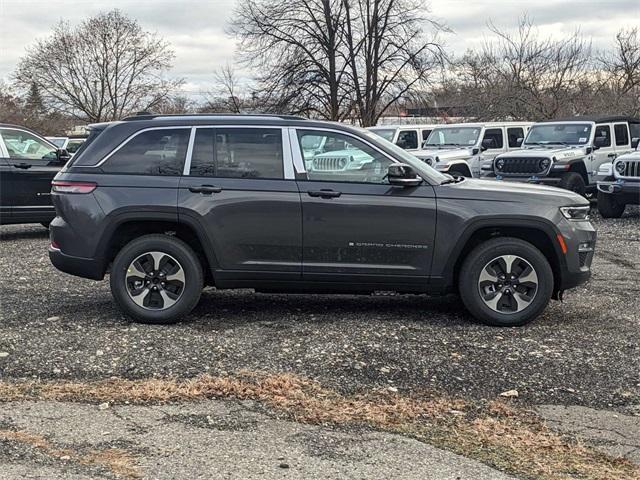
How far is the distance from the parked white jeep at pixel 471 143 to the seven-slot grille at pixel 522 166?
3.53ft

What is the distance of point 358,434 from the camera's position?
13.3 feet

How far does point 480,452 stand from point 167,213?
11.0 ft

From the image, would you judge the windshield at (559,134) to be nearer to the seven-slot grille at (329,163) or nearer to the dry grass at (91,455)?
the seven-slot grille at (329,163)

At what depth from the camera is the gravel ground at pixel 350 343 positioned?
4.95 meters

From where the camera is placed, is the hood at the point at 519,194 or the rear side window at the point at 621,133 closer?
the hood at the point at 519,194

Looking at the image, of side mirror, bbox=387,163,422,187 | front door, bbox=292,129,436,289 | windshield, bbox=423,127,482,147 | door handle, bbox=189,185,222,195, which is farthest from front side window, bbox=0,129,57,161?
windshield, bbox=423,127,482,147

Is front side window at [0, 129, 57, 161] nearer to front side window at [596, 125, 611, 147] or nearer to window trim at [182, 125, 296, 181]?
window trim at [182, 125, 296, 181]

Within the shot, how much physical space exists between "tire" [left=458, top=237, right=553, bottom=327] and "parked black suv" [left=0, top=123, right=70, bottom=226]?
7.51m

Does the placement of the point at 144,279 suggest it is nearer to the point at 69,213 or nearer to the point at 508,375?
the point at 69,213

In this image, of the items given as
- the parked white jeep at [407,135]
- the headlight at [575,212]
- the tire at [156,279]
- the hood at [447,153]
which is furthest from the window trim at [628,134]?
the tire at [156,279]

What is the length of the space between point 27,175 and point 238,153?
6.27m

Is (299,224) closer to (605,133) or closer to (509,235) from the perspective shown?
(509,235)

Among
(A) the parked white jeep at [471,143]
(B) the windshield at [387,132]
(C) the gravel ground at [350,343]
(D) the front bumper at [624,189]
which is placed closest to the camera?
(C) the gravel ground at [350,343]

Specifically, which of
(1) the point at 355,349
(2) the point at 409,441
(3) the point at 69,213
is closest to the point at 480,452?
(2) the point at 409,441
